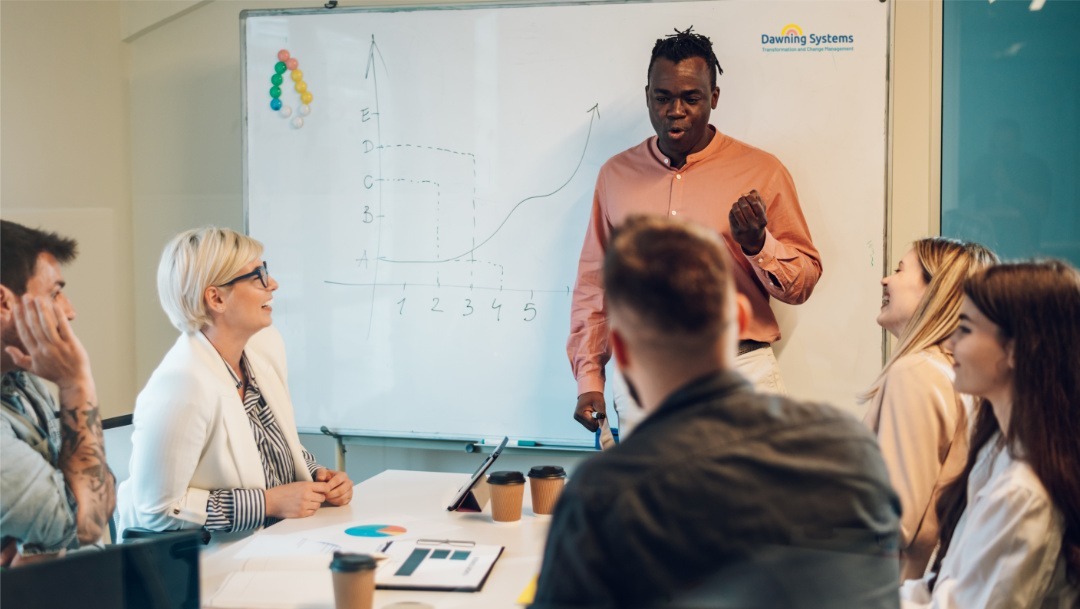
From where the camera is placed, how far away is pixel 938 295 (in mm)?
2119

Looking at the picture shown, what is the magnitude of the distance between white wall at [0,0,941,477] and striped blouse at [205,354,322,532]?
1125 millimetres

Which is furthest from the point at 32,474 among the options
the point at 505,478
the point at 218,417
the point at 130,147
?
the point at 130,147

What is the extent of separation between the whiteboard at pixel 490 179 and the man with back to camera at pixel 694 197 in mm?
149

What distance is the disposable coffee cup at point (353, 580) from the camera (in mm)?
1429

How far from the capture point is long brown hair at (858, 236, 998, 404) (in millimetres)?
2066

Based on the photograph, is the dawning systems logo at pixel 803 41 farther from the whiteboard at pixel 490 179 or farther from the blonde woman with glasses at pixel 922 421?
the blonde woman with glasses at pixel 922 421

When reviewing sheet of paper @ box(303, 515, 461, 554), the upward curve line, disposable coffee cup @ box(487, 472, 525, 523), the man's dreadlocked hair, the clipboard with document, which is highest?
the man's dreadlocked hair

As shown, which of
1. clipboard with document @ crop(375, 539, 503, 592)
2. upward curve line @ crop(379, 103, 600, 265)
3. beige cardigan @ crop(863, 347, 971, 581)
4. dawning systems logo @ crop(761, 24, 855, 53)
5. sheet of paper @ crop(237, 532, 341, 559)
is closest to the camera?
clipboard with document @ crop(375, 539, 503, 592)

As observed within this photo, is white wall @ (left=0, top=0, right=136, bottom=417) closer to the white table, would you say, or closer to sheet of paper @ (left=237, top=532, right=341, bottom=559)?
the white table

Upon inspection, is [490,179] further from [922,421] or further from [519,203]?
[922,421]

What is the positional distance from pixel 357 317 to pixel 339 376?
0.69ft

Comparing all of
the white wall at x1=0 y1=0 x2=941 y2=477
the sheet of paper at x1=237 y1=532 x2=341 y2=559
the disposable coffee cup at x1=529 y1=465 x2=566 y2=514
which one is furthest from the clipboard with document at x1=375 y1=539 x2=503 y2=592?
the white wall at x1=0 y1=0 x2=941 y2=477

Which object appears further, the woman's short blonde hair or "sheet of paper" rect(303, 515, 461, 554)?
the woman's short blonde hair

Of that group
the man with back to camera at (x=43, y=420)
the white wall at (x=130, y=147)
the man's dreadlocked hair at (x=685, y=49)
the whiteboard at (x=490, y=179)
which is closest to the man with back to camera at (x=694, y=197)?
the man's dreadlocked hair at (x=685, y=49)
